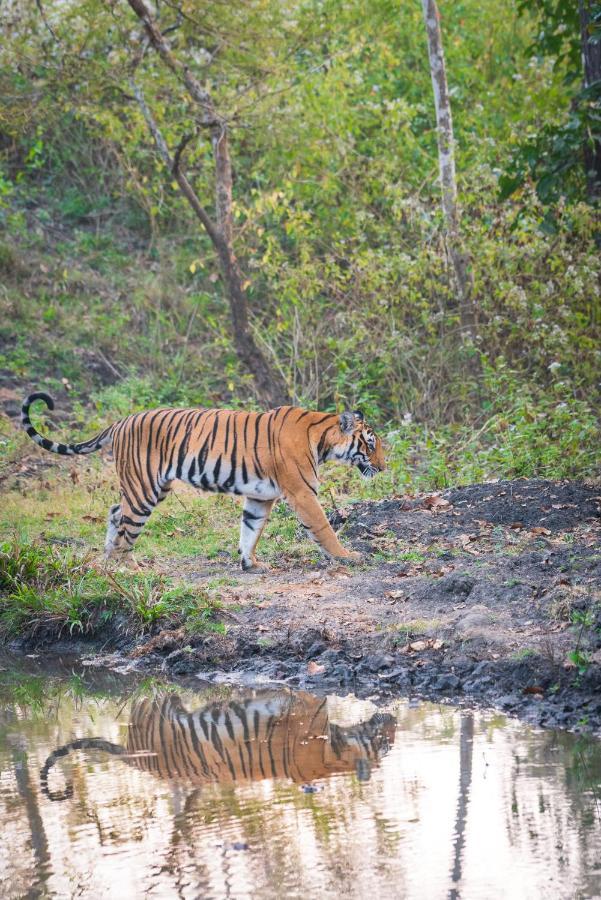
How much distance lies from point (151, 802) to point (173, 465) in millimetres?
4159

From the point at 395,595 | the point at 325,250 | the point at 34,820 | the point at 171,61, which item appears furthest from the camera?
the point at 325,250

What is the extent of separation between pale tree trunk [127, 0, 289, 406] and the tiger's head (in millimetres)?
5682

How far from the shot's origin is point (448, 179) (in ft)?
44.1

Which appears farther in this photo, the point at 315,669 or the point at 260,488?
the point at 260,488

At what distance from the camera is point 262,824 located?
4195 mm

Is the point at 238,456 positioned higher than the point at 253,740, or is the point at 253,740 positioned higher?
the point at 238,456

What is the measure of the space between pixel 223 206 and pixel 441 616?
9.16m

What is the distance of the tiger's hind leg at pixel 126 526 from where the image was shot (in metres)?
8.56

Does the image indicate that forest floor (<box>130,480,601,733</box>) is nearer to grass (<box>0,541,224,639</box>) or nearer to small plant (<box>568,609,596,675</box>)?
small plant (<box>568,609,596,675</box>)

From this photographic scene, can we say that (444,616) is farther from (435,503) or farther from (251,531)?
(435,503)

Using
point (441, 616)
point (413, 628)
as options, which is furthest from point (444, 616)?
point (413, 628)

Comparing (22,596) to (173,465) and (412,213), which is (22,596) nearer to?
(173,465)

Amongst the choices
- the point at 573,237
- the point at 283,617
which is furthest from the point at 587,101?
the point at 283,617

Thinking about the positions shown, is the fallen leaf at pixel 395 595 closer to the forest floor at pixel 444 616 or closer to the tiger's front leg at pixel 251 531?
the forest floor at pixel 444 616
